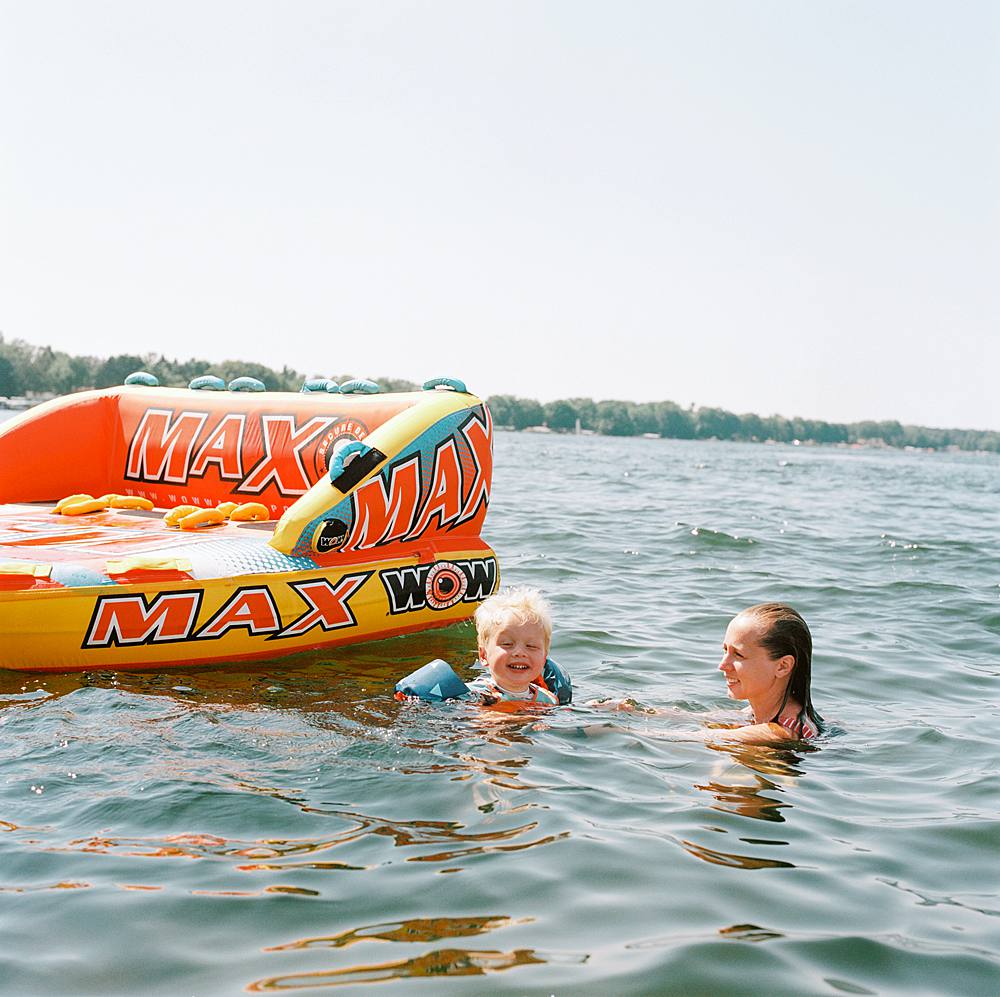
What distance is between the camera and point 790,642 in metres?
4.18

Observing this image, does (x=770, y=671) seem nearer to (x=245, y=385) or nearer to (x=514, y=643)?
(x=514, y=643)

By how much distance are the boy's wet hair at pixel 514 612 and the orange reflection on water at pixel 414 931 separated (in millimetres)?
1762

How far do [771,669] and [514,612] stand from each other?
1.03m

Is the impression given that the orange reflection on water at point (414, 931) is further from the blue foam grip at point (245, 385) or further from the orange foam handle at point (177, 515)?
the blue foam grip at point (245, 385)

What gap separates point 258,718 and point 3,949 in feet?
6.58

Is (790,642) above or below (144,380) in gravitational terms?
below

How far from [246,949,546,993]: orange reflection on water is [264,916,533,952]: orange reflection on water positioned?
9 cm

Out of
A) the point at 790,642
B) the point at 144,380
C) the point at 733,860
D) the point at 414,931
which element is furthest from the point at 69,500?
the point at 733,860

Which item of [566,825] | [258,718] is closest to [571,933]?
[566,825]

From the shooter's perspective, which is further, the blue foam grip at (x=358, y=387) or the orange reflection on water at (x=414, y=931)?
the blue foam grip at (x=358, y=387)

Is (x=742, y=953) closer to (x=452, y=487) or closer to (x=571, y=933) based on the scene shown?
(x=571, y=933)

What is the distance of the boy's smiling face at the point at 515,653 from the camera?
441 centimetres

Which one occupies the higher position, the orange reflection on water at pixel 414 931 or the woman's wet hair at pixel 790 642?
the woman's wet hair at pixel 790 642

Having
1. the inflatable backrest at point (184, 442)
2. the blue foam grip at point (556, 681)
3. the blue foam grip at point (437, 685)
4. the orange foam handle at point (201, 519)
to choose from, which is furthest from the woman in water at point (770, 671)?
the orange foam handle at point (201, 519)
